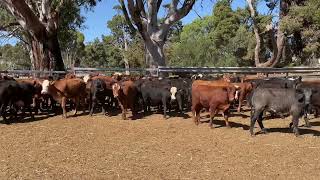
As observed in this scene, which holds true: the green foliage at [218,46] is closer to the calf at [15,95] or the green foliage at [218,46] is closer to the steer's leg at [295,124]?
the calf at [15,95]

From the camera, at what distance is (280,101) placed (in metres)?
11.8

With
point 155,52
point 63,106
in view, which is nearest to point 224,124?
point 63,106

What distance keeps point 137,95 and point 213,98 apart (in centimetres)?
356

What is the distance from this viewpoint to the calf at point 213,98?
12.9 m

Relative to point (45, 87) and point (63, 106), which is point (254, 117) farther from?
point (45, 87)

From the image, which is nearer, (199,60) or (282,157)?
(282,157)

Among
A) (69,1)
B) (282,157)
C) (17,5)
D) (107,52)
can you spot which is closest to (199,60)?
(107,52)

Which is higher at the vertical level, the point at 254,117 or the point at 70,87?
the point at 70,87

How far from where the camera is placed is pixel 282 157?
963 cm

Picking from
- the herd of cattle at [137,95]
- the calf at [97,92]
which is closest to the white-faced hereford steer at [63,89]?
the herd of cattle at [137,95]

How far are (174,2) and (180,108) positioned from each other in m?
6.53

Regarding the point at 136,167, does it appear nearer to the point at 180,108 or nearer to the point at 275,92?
the point at 275,92

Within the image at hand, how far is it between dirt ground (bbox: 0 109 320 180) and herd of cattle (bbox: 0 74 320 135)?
711mm

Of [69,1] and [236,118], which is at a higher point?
[69,1]
